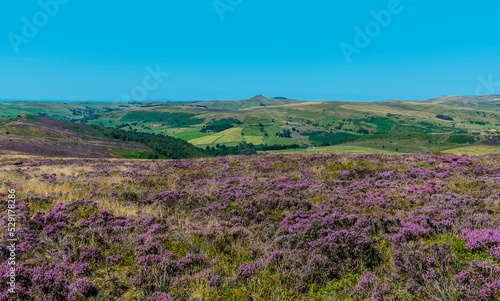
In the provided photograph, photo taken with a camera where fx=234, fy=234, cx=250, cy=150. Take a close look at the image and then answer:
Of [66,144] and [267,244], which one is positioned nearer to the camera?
[267,244]

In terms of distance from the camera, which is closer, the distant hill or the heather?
the heather

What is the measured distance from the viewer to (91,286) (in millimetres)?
5051

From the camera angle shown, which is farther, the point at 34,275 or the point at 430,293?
the point at 34,275

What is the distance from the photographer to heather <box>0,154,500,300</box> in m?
4.96

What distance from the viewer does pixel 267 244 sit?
7.13m

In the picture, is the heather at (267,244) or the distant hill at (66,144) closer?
the heather at (267,244)

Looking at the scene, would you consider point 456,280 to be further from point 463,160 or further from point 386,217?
point 463,160

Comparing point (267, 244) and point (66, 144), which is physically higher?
point (267, 244)

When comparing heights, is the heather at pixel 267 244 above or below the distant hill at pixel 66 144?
above

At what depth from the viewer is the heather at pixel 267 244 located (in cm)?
496

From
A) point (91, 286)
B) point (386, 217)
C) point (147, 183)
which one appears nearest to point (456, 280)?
point (386, 217)

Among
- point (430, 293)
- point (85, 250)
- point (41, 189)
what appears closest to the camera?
point (430, 293)

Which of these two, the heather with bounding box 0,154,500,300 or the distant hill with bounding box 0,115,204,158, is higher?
the heather with bounding box 0,154,500,300

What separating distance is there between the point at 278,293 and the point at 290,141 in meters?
196
